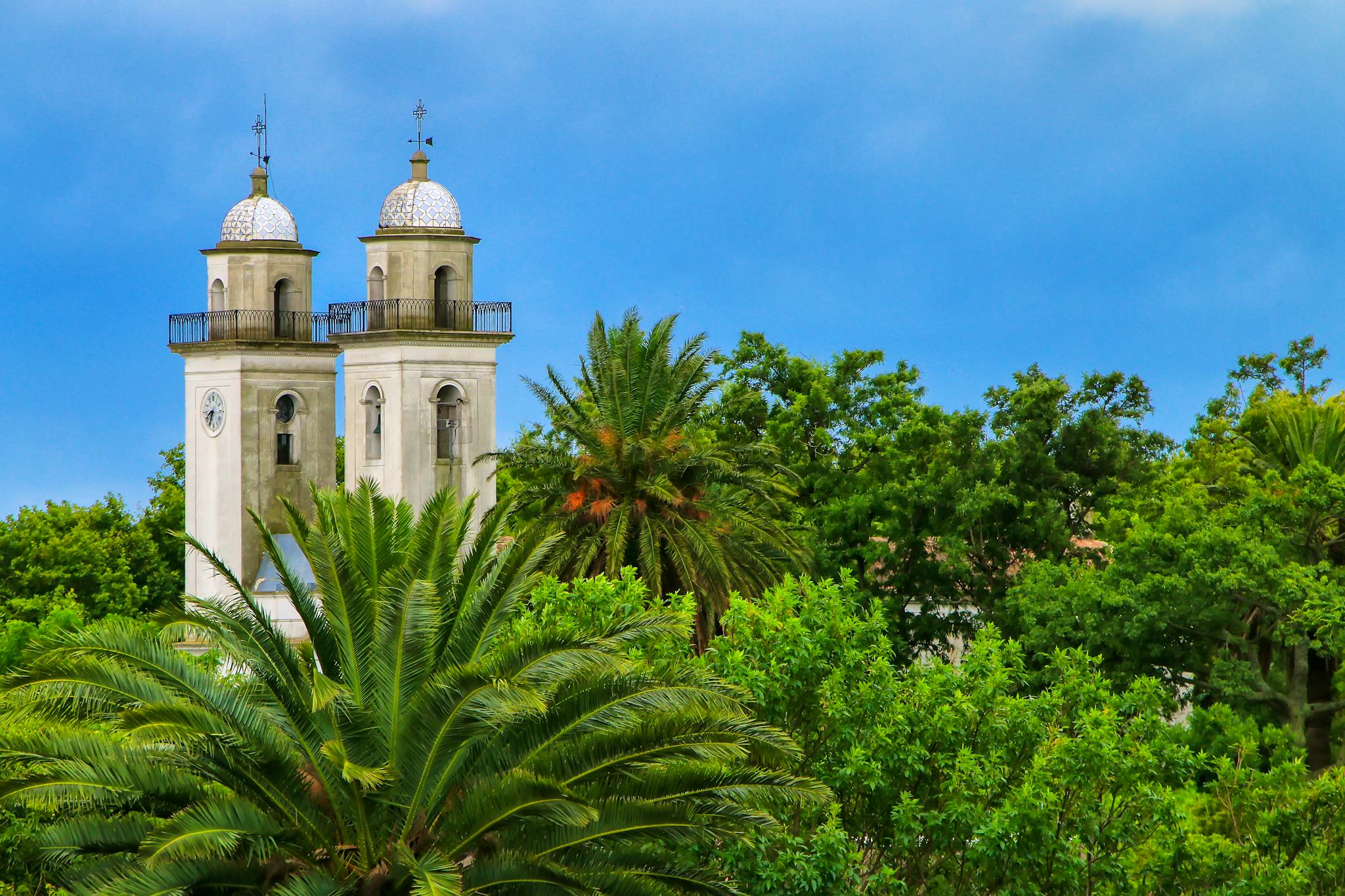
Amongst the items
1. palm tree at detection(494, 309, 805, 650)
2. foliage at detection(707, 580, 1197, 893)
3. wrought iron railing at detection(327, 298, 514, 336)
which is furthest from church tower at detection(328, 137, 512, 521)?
foliage at detection(707, 580, 1197, 893)

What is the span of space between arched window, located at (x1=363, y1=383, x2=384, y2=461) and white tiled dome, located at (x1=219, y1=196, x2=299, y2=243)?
682 centimetres

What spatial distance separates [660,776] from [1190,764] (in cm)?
612

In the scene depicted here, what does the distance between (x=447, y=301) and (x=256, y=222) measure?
7.74 metres

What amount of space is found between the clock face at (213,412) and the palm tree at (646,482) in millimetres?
27401

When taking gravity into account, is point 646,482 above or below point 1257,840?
above

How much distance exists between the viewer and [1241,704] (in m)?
29.3

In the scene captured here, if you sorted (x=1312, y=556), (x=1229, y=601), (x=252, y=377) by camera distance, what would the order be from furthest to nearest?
(x=252, y=377)
(x=1312, y=556)
(x=1229, y=601)

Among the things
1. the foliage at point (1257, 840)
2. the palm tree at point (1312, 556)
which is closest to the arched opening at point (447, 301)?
the palm tree at point (1312, 556)

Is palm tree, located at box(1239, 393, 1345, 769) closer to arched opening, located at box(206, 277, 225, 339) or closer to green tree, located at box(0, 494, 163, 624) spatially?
arched opening, located at box(206, 277, 225, 339)

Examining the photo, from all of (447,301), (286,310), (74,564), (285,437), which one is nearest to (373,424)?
(447,301)

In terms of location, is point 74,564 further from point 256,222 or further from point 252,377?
point 256,222

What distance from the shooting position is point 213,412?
5762 centimetres

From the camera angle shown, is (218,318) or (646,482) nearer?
(646,482)

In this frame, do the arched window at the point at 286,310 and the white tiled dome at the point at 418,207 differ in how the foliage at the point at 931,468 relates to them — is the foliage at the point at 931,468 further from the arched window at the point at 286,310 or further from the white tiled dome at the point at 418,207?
the arched window at the point at 286,310
